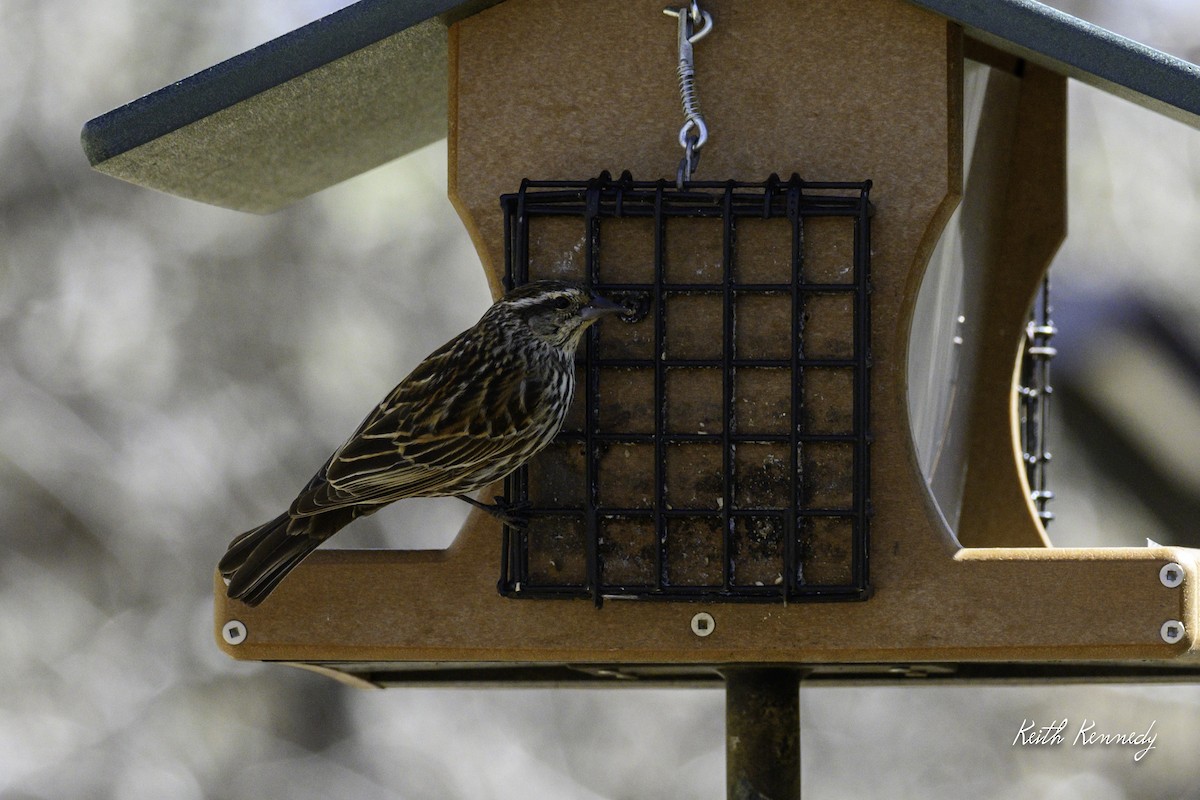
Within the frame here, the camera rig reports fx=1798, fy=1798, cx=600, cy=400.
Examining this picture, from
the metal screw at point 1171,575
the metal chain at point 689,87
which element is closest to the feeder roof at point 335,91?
the metal chain at point 689,87

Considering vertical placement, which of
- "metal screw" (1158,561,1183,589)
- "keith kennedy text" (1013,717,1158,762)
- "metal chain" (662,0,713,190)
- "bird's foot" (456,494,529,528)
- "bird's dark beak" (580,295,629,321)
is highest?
"metal chain" (662,0,713,190)

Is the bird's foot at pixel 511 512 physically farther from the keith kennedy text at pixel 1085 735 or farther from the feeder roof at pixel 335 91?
the keith kennedy text at pixel 1085 735

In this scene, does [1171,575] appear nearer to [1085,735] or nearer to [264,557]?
[264,557]

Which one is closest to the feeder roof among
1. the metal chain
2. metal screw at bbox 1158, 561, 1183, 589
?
the metal chain

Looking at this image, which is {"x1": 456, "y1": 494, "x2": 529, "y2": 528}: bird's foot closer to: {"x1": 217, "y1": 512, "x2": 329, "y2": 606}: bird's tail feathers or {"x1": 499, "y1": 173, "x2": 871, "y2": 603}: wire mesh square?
{"x1": 499, "y1": 173, "x2": 871, "y2": 603}: wire mesh square

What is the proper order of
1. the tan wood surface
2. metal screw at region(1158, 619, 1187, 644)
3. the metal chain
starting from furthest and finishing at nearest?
the metal chain → the tan wood surface → metal screw at region(1158, 619, 1187, 644)

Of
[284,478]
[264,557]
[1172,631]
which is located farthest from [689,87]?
[284,478]

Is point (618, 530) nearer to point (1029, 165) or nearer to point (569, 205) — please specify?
point (569, 205)
